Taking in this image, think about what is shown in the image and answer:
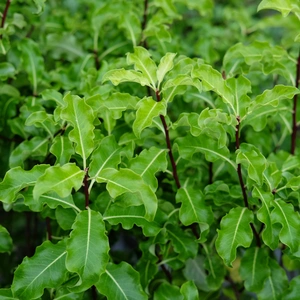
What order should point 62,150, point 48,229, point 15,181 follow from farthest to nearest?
point 48,229, point 62,150, point 15,181

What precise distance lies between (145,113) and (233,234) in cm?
43

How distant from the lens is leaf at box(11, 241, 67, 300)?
131 cm

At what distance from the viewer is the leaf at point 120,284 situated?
1372 millimetres

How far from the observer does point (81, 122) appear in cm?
134

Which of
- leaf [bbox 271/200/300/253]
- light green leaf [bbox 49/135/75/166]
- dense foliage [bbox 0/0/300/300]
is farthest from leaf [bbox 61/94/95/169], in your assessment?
leaf [bbox 271/200/300/253]

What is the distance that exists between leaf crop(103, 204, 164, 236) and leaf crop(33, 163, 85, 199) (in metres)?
0.22

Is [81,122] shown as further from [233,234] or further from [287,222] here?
[287,222]

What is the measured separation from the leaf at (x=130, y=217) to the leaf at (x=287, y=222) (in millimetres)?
357

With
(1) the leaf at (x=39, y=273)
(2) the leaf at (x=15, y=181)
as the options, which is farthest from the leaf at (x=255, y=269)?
(2) the leaf at (x=15, y=181)

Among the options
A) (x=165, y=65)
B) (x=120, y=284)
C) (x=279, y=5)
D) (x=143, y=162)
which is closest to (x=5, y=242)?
(x=120, y=284)

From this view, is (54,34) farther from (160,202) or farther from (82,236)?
(82,236)

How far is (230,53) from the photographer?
1728 mm

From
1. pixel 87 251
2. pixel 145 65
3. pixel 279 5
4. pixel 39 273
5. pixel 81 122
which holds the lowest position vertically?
pixel 39 273

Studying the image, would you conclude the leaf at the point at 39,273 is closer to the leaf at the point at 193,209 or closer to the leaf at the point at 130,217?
the leaf at the point at 130,217
